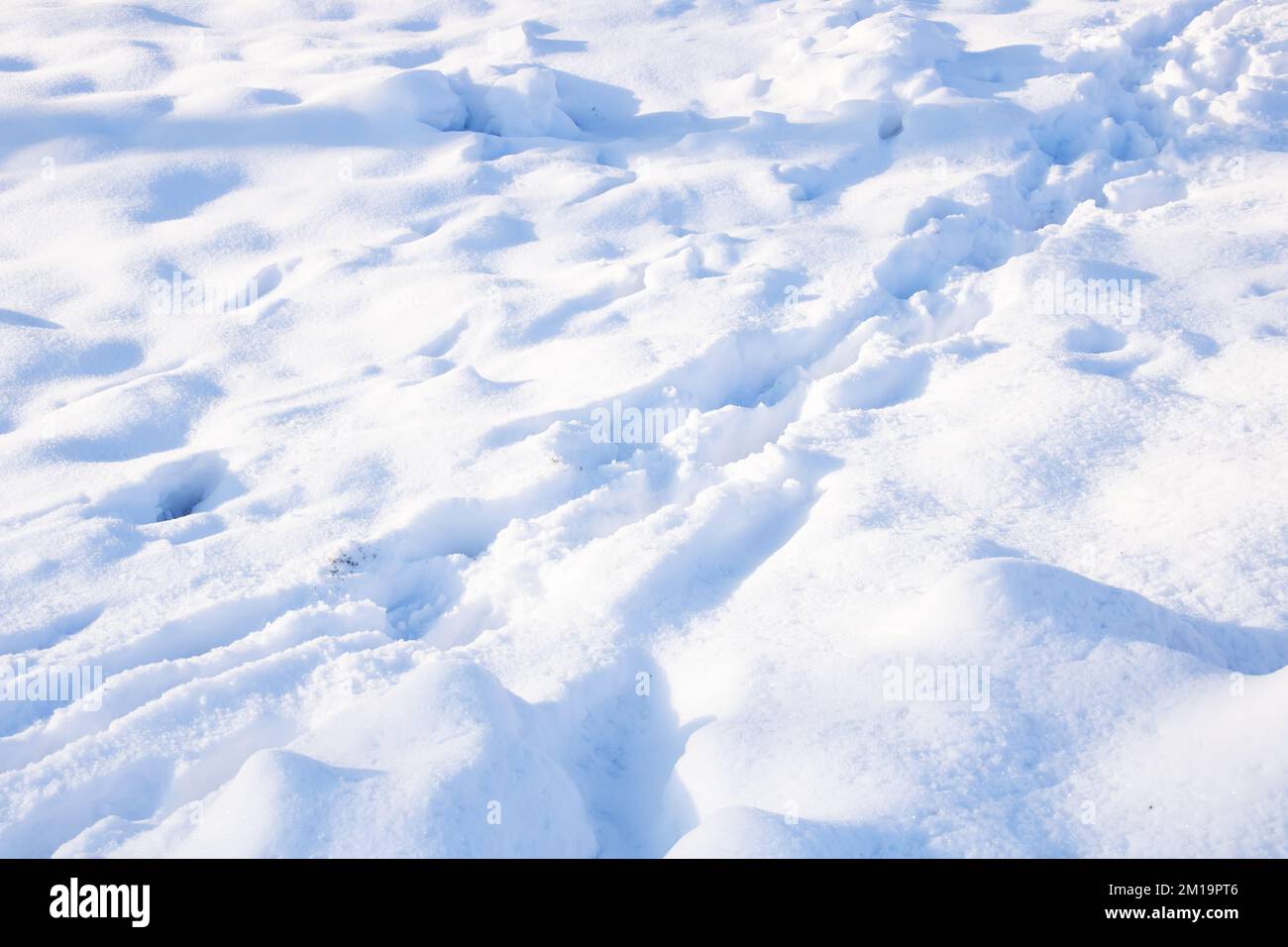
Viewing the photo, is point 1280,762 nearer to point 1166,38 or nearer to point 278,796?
point 278,796

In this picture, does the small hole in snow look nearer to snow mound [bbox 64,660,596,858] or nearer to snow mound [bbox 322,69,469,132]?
snow mound [bbox 64,660,596,858]

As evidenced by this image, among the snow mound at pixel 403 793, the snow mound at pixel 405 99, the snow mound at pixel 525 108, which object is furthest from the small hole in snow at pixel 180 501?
the snow mound at pixel 525 108

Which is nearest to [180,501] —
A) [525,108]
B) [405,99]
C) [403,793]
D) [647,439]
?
[647,439]

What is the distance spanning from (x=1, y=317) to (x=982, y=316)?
8042mm

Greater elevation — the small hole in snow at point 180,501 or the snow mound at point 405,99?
the snow mound at point 405,99

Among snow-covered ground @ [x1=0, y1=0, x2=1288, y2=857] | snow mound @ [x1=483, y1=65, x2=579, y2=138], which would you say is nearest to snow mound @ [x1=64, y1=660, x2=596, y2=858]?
snow-covered ground @ [x1=0, y1=0, x2=1288, y2=857]

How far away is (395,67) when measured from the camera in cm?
1130

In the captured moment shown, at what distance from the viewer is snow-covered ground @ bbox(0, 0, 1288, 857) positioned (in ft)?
13.4

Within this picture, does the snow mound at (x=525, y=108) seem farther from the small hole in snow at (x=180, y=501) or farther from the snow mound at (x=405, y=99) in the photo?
the small hole in snow at (x=180, y=501)

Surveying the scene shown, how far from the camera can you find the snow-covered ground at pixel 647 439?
408 cm

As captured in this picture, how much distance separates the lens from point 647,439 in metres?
6.70

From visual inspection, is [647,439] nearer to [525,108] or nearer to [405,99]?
[525,108]

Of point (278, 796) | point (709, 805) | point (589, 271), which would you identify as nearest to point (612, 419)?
point (589, 271)

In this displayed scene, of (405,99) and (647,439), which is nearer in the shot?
(647,439)
